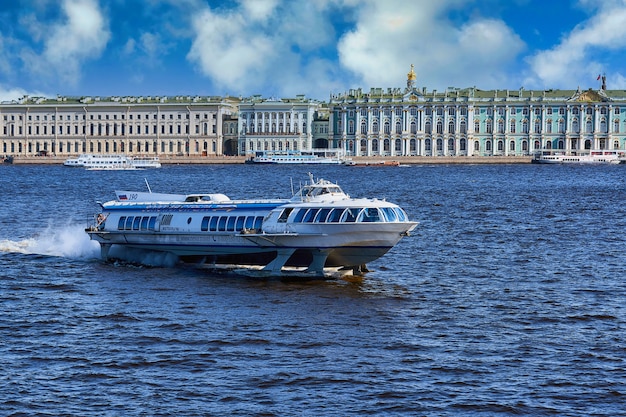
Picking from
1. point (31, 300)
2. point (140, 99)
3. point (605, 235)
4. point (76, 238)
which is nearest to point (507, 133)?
point (140, 99)

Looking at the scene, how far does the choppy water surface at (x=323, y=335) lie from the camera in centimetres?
1568

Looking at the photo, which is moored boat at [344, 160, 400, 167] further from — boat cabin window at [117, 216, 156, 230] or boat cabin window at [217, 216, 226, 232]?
boat cabin window at [217, 216, 226, 232]

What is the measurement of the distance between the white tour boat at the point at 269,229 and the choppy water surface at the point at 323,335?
1.96 ft

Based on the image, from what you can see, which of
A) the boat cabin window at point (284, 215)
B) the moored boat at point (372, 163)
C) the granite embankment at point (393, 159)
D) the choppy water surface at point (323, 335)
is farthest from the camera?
the granite embankment at point (393, 159)

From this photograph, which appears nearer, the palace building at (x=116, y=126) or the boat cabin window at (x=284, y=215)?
the boat cabin window at (x=284, y=215)

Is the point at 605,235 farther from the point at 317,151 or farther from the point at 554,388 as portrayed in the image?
the point at 317,151

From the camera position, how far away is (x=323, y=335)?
63.8 feet

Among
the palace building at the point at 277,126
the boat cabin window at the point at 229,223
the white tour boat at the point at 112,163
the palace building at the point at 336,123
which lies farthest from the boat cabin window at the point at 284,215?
the palace building at the point at 277,126

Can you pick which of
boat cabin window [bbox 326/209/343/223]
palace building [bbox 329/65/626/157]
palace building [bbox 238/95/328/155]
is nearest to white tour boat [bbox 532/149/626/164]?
palace building [bbox 329/65/626/157]

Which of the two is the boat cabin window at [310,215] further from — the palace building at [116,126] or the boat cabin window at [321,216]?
the palace building at [116,126]

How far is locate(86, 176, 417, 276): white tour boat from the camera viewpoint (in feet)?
81.7

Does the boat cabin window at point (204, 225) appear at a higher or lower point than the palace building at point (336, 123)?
lower

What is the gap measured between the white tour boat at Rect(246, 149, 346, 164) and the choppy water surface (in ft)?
328

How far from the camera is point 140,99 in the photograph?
15088 centimetres
